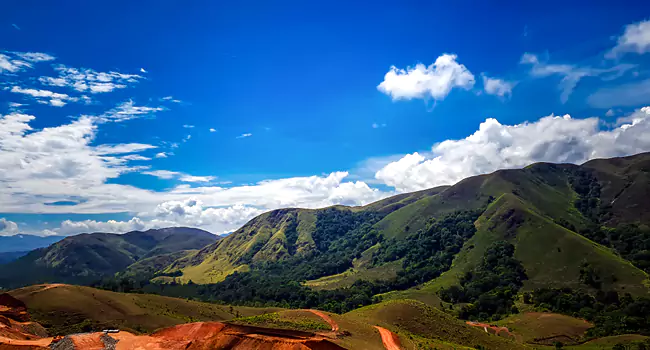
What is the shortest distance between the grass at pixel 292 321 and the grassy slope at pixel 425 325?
11739 mm

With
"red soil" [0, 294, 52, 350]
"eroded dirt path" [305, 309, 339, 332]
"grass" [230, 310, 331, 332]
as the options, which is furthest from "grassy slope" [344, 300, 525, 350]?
"red soil" [0, 294, 52, 350]

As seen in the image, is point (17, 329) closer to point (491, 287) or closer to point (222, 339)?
point (222, 339)

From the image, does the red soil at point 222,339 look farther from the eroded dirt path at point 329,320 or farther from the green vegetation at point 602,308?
the green vegetation at point 602,308

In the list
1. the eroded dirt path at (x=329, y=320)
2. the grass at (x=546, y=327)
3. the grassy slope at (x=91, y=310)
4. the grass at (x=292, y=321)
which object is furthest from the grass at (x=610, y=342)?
the grassy slope at (x=91, y=310)

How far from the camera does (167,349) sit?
5172 cm

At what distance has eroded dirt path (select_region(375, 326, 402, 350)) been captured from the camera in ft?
198

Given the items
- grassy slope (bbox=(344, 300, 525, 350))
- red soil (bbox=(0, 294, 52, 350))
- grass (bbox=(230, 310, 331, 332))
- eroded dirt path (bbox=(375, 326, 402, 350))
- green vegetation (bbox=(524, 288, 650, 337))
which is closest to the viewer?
red soil (bbox=(0, 294, 52, 350))

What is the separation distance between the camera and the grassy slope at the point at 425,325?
75.6m

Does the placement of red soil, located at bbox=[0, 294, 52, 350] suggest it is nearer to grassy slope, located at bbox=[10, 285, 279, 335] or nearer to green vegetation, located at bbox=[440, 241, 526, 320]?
grassy slope, located at bbox=[10, 285, 279, 335]

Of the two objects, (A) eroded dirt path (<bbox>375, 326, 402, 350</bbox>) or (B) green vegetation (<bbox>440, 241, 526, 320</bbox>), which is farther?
(B) green vegetation (<bbox>440, 241, 526, 320</bbox>)

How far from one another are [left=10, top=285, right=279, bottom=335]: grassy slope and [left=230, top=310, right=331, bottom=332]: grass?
24.1 meters

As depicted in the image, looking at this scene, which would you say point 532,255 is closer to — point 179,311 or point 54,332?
point 179,311

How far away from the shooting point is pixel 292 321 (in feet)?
221

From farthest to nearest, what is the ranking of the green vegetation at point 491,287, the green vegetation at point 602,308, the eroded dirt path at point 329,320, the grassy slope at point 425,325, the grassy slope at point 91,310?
1. the green vegetation at point 491,287
2. the green vegetation at point 602,308
3. the grassy slope at point 425,325
4. the grassy slope at point 91,310
5. the eroded dirt path at point 329,320
